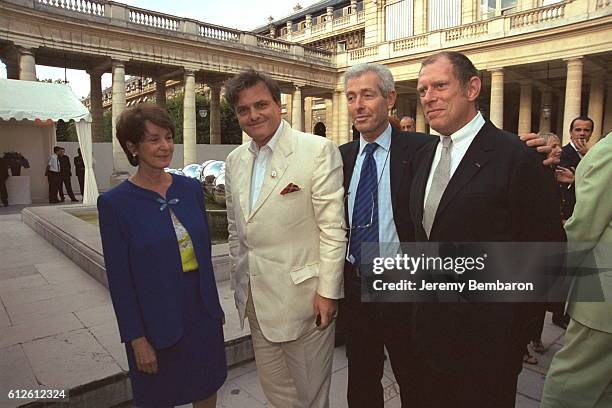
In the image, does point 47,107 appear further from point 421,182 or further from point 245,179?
point 421,182

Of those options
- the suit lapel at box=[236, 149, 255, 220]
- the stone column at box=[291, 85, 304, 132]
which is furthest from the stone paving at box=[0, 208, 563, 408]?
the stone column at box=[291, 85, 304, 132]

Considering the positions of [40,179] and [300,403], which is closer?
[300,403]

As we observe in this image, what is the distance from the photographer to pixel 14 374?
2.81 metres

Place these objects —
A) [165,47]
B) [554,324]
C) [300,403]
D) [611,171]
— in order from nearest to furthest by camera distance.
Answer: [611,171] → [300,403] → [554,324] → [165,47]

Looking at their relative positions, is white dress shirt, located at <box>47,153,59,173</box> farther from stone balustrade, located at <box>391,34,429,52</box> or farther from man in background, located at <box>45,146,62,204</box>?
stone balustrade, located at <box>391,34,429,52</box>

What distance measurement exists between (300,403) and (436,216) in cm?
127

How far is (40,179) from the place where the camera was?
15422 millimetres

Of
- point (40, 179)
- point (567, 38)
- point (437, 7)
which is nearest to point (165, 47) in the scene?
point (40, 179)

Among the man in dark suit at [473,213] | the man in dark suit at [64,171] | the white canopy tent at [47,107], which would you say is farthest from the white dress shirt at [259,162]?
the man in dark suit at [64,171]

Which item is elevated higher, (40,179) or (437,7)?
(437,7)

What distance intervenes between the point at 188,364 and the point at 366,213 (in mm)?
1275

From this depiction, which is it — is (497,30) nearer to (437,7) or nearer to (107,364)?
(437,7)

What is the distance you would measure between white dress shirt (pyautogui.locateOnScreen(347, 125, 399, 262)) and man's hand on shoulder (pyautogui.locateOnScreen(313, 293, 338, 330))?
35 cm

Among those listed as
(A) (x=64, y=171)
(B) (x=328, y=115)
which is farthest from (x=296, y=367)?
(B) (x=328, y=115)
